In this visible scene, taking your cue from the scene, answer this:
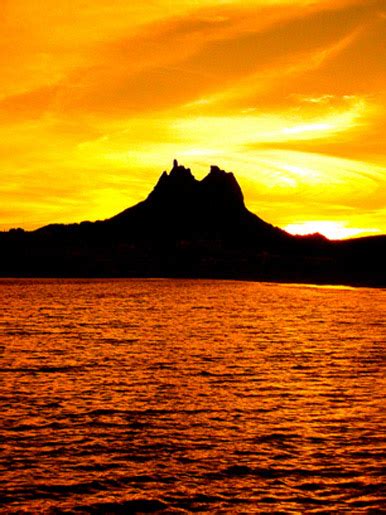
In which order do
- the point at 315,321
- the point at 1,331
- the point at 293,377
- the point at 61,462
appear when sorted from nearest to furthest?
1. the point at 61,462
2. the point at 293,377
3. the point at 1,331
4. the point at 315,321

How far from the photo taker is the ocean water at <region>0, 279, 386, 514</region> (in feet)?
74.6

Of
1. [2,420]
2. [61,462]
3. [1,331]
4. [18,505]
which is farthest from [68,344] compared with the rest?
[18,505]

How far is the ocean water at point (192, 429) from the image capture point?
2275 cm

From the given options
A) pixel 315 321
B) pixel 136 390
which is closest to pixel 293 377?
pixel 136 390

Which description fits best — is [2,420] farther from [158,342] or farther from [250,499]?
[158,342]

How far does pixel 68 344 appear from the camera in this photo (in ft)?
219

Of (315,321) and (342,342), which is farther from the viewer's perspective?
(315,321)

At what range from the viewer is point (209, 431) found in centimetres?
3114

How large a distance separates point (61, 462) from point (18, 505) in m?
4.53

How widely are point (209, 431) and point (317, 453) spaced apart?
5567 millimetres

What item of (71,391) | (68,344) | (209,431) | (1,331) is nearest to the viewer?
(209,431)

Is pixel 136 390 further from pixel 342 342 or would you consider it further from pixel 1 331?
pixel 1 331

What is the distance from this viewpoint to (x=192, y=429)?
31547 millimetres

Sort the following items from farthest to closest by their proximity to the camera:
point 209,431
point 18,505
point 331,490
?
point 209,431, point 331,490, point 18,505
